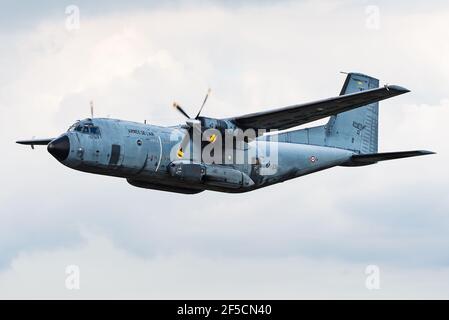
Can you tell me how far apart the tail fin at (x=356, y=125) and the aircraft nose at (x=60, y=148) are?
12.7 meters

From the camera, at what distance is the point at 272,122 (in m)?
42.7

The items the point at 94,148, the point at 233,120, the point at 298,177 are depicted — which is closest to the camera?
the point at 94,148

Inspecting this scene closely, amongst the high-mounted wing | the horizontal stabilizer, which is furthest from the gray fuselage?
the horizontal stabilizer

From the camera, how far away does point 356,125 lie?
48.3m

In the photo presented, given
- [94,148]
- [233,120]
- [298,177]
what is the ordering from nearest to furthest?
[94,148] < [233,120] < [298,177]

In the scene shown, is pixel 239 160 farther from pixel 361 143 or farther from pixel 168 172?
pixel 361 143

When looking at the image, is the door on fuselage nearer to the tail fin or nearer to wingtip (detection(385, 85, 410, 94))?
wingtip (detection(385, 85, 410, 94))

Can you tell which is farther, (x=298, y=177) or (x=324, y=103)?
(x=298, y=177)

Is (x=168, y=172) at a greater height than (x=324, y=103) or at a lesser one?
Result: lesser

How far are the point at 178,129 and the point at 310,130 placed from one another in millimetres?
6950

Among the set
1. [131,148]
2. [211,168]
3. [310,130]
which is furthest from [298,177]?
[131,148]

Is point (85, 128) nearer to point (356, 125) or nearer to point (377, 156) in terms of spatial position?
point (377, 156)

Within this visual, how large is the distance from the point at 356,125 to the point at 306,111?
7089 mm

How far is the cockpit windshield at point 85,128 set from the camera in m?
39.8
